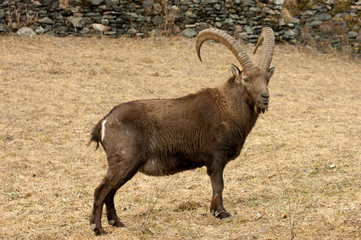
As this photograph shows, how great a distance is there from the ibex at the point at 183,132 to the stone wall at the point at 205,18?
47.4 ft

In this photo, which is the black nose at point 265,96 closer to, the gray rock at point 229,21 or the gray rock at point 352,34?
the gray rock at point 229,21

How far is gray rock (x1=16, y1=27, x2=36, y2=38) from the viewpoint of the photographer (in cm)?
2020

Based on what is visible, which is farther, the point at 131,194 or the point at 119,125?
the point at 131,194

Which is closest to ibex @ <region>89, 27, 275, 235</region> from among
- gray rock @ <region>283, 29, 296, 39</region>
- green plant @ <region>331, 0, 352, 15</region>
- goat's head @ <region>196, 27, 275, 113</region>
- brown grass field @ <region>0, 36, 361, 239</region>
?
goat's head @ <region>196, 27, 275, 113</region>

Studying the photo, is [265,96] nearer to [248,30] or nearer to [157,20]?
[157,20]

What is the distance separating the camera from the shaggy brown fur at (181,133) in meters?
6.91

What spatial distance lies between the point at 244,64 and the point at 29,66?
37.6ft

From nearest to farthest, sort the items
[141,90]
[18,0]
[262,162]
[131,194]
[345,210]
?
[345,210]
[131,194]
[262,162]
[141,90]
[18,0]

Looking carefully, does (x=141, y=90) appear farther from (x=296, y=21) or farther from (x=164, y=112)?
(x=296, y=21)

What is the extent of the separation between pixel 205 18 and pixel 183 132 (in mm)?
16114

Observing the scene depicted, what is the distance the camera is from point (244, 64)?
7887mm

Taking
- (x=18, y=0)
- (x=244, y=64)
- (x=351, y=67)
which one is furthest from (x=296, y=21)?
(x=244, y=64)

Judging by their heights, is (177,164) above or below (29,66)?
above

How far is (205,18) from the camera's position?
2267 centimetres
